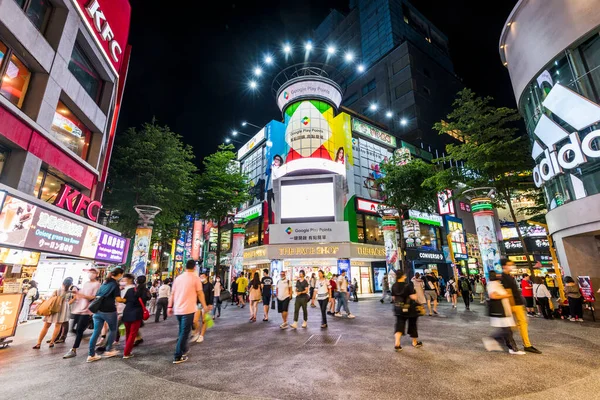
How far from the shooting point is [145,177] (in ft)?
62.1

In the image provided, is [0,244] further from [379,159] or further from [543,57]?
[379,159]

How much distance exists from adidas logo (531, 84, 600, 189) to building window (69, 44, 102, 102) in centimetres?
2117

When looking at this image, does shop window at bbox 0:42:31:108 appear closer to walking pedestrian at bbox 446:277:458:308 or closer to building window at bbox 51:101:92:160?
building window at bbox 51:101:92:160

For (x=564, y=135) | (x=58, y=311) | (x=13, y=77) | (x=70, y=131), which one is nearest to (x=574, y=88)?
(x=564, y=135)

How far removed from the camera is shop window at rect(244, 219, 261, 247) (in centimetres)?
3181

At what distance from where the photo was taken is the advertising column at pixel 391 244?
67.4 feet

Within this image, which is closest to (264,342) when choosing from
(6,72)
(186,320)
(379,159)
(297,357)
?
(297,357)

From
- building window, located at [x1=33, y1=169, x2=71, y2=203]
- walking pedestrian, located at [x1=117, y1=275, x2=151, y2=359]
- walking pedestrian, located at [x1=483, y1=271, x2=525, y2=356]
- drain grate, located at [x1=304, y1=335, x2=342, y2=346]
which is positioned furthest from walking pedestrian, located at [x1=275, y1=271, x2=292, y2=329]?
building window, located at [x1=33, y1=169, x2=71, y2=203]

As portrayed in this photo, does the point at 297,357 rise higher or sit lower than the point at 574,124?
lower

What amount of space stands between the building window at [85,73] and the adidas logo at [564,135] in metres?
21.2

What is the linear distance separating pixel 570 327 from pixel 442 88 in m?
49.5

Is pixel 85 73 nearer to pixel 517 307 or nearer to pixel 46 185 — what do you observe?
pixel 46 185

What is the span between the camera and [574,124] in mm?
9922

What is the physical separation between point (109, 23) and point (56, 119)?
6.59 m
